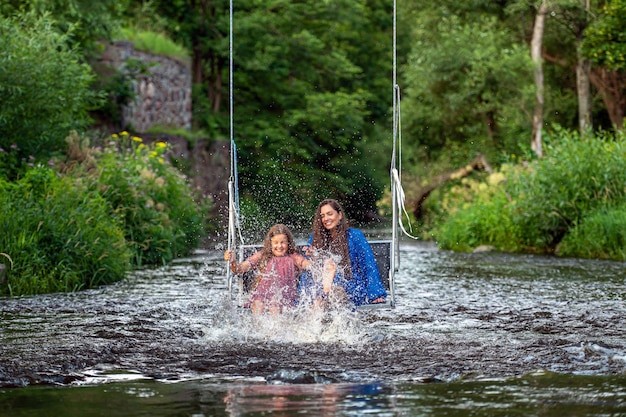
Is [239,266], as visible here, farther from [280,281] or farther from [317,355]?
[317,355]

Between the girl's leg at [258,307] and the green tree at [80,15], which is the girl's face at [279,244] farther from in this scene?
the green tree at [80,15]

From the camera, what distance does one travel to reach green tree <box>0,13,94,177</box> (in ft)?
65.2

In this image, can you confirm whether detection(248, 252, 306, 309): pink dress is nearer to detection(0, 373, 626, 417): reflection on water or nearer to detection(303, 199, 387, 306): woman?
detection(303, 199, 387, 306): woman

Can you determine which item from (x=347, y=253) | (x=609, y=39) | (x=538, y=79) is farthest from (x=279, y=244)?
(x=538, y=79)

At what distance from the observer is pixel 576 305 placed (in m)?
13.6

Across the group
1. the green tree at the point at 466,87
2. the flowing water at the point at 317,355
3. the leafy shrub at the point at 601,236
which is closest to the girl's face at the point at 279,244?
the flowing water at the point at 317,355

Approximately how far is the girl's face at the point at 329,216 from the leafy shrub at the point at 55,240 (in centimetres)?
494

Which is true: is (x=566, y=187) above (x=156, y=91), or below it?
below

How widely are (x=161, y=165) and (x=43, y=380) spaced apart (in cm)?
1609

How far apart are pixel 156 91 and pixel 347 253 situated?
22026mm

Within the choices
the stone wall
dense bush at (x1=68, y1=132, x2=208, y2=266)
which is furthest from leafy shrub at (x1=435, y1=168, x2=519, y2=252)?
the stone wall

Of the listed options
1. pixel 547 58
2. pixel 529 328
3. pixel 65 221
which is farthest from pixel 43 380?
pixel 547 58

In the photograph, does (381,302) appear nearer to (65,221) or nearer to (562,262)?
(65,221)

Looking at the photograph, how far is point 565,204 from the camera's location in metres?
24.3
